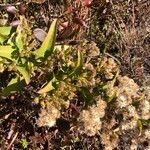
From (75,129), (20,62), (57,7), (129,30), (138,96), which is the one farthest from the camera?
(129,30)

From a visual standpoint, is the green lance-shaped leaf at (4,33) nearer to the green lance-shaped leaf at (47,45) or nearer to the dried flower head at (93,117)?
the green lance-shaped leaf at (47,45)

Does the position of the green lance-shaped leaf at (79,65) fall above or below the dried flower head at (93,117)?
above

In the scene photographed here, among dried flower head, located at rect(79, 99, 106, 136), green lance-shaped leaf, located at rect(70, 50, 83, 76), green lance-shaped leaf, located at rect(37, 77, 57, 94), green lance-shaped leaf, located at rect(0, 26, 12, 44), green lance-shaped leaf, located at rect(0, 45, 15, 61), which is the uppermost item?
green lance-shaped leaf, located at rect(0, 26, 12, 44)

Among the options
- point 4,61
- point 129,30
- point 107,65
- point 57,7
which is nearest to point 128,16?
point 129,30

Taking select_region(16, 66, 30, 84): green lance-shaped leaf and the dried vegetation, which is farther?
the dried vegetation

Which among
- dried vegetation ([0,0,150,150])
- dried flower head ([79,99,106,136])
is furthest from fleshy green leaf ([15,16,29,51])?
dried flower head ([79,99,106,136])

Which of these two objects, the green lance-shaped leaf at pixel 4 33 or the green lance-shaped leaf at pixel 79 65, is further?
the green lance-shaped leaf at pixel 4 33


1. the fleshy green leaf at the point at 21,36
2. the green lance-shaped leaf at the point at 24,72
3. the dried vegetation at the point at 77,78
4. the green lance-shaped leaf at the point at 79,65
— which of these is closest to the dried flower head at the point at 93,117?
the dried vegetation at the point at 77,78

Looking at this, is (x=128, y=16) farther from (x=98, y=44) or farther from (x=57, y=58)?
(x=57, y=58)

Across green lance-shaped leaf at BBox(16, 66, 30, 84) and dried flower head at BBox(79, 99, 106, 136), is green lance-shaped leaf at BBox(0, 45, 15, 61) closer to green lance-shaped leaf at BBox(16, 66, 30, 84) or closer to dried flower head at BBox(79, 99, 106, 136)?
green lance-shaped leaf at BBox(16, 66, 30, 84)

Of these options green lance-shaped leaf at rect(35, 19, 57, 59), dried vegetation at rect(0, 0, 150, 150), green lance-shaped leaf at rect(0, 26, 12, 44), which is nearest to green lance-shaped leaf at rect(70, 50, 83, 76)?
dried vegetation at rect(0, 0, 150, 150)

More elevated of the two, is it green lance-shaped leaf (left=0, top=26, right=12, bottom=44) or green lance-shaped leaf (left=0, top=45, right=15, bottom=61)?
green lance-shaped leaf (left=0, top=26, right=12, bottom=44)
